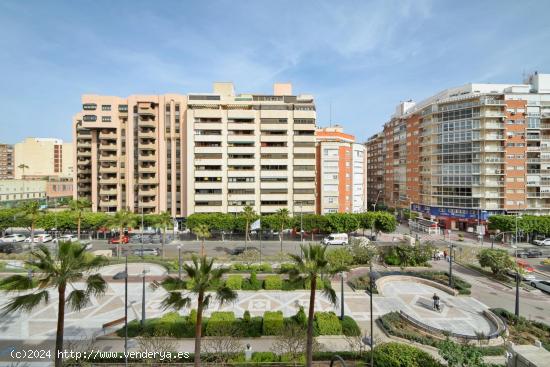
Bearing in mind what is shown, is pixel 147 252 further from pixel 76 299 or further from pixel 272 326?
pixel 76 299

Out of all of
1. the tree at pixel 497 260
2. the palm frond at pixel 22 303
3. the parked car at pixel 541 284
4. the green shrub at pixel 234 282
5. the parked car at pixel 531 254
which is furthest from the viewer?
the parked car at pixel 531 254

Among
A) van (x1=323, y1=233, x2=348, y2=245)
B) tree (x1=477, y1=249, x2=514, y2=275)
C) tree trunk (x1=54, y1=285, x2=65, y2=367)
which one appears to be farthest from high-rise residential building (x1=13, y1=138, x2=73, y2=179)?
tree (x1=477, y1=249, x2=514, y2=275)

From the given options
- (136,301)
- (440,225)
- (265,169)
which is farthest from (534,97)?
(136,301)

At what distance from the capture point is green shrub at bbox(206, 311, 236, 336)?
20.7 m

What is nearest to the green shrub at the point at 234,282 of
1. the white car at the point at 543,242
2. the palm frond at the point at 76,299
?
the palm frond at the point at 76,299

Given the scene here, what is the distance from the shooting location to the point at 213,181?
63844 millimetres

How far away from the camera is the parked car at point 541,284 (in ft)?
108

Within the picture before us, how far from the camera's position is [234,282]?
31938mm

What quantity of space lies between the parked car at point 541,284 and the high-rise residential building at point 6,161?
585ft

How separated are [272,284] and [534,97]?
6984 centimetres

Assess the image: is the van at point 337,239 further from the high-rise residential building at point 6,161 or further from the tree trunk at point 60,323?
the high-rise residential building at point 6,161

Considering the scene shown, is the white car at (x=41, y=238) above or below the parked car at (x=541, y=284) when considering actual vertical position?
above

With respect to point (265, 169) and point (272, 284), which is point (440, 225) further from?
point (272, 284)

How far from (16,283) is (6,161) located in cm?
16565
